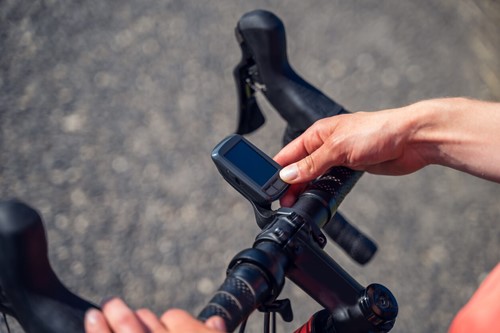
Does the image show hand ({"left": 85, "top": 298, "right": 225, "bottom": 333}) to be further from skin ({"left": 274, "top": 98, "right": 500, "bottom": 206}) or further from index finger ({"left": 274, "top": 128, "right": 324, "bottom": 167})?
index finger ({"left": 274, "top": 128, "right": 324, "bottom": 167})

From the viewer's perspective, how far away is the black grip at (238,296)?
1066mm

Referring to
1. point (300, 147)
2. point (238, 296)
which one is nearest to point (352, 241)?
point (300, 147)

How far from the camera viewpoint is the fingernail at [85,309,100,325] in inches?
42.9

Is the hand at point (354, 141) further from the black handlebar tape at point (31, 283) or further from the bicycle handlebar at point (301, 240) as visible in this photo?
the black handlebar tape at point (31, 283)

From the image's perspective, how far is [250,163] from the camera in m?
1.45

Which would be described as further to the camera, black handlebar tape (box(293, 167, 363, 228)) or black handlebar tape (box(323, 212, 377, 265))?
black handlebar tape (box(323, 212, 377, 265))

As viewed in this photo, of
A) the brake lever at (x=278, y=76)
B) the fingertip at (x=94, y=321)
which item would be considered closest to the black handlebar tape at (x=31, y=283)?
the fingertip at (x=94, y=321)

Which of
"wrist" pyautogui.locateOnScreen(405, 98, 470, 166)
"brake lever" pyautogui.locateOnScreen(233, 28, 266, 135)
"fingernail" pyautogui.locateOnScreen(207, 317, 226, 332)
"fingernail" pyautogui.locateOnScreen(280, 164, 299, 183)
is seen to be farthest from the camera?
"brake lever" pyautogui.locateOnScreen(233, 28, 266, 135)

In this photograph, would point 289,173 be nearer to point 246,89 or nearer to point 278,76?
point 278,76

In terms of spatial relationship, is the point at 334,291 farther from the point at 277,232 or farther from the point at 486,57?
the point at 486,57

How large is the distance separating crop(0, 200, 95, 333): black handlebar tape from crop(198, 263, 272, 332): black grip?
292 millimetres

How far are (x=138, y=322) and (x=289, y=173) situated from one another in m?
0.59

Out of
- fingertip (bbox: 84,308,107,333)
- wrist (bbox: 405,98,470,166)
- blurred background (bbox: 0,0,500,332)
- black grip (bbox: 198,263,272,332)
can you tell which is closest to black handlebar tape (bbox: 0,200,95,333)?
fingertip (bbox: 84,308,107,333)

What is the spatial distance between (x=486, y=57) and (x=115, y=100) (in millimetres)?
2292
